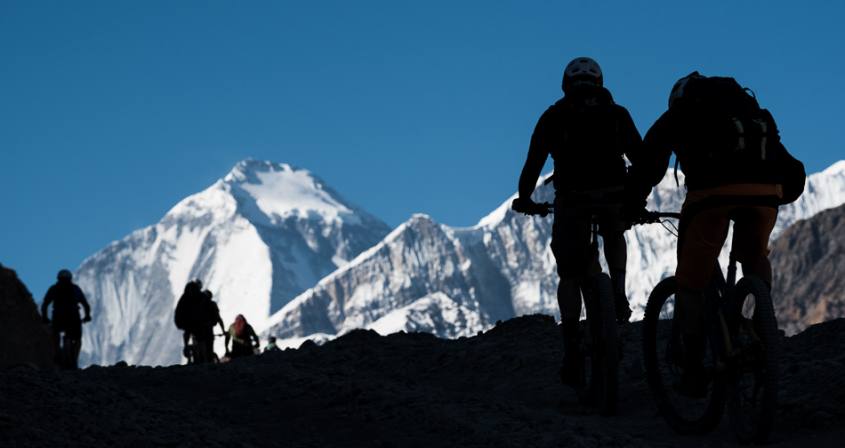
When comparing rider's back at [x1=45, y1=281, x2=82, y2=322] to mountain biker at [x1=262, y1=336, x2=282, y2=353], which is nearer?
mountain biker at [x1=262, y1=336, x2=282, y2=353]

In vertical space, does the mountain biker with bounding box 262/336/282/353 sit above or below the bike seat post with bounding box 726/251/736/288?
above

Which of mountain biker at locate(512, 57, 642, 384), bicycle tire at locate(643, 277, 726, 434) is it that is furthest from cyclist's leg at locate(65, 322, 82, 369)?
bicycle tire at locate(643, 277, 726, 434)

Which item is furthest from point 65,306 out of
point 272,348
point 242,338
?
point 242,338

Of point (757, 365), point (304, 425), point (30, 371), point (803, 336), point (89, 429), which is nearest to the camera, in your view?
point (757, 365)

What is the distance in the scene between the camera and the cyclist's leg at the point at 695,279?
305 inches

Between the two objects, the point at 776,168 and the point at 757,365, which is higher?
the point at 776,168

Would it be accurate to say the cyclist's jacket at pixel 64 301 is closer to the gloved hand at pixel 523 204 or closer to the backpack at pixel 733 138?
the gloved hand at pixel 523 204

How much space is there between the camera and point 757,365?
750 cm

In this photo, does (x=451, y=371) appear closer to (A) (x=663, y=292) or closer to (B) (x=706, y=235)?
(A) (x=663, y=292)

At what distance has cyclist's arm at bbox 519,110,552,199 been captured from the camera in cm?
950

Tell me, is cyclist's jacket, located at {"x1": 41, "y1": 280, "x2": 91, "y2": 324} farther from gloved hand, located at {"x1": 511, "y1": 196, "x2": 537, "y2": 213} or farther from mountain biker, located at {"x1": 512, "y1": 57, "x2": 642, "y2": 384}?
mountain biker, located at {"x1": 512, "y1": 57, "x2": 642, "y2": 384}

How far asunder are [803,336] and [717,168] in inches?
210

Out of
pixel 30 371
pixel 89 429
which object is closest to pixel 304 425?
pixel 89 429

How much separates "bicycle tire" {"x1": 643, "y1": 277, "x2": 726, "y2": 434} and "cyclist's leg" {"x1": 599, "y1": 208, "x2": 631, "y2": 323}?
1.71 feet
